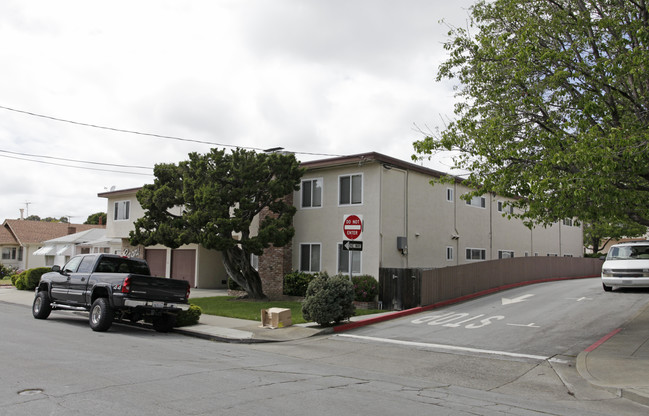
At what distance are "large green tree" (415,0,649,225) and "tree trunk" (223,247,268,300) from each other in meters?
10.8

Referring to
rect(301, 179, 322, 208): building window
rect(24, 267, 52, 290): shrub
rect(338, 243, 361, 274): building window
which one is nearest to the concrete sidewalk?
rect(338, 243, 361, 274): building window

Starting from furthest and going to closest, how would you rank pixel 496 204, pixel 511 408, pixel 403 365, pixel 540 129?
pixel 496 204 < pixel 540 129 < pixel 403 365 < pixel 511 408

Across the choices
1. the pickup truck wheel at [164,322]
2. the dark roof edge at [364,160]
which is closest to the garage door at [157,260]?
the dark roof edge at [364,160]

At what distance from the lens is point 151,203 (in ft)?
66.9

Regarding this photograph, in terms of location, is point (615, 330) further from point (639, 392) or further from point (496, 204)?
point (496, 204)

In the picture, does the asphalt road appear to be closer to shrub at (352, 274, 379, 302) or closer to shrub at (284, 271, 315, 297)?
shrub at (352, 274, 379, 302)

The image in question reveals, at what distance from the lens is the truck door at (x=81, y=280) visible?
14.3 meters

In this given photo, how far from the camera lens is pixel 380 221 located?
19.7 metres

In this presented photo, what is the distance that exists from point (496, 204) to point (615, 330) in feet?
52.5

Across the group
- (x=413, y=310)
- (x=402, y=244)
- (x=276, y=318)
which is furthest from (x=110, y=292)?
(x=402, y=244)

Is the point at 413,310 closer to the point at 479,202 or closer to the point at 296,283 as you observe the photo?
the point at 296,283

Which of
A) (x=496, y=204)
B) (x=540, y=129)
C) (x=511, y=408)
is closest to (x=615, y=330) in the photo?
(x=540, y=129)

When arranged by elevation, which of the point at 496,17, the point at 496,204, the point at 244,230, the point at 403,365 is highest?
the point at 496,17

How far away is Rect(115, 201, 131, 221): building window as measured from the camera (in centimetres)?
3162
